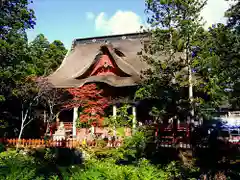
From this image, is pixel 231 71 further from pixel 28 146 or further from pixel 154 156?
pixel 28 146

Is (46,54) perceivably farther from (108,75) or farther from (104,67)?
(108,75)

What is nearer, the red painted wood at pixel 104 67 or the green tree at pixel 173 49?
the green tree at pixel 173 49

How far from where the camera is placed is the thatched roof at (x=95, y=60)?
1905 cm

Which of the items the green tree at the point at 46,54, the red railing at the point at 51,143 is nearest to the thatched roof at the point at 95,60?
the red railing at the point at 51,143

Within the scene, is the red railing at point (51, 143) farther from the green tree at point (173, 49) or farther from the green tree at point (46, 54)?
the green tree at point (46, 54)

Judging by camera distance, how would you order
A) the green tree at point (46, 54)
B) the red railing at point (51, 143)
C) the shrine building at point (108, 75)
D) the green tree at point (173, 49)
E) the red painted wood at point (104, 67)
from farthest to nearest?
the green tree at point (46, 54), the red painted wood at point (104, 67), the shrine building at point (108, 75), the red railing at point (51, 143), the green tree at point (173, 49)

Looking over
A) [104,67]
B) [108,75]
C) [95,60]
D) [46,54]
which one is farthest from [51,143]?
[46,54]

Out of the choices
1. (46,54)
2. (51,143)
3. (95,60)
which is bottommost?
(51,143)

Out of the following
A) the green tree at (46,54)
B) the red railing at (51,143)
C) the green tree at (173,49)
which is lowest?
the red railing at (51,143)

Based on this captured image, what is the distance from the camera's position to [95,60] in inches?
798

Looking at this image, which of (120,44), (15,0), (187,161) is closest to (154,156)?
(187,161)

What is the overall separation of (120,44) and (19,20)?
1379 centimetres

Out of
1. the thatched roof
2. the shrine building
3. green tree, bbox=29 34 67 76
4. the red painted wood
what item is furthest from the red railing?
green tree, bbox=29 34 67 76

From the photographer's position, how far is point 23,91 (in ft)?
52.0
